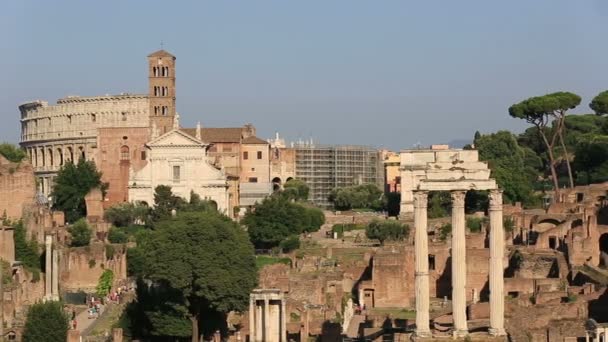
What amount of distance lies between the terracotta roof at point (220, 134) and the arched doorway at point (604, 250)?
169 ft

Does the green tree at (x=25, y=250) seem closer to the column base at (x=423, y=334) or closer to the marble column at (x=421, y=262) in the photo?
the marble column at (x=421, y=262)

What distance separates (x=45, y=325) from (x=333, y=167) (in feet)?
234

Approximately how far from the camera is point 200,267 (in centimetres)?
5734

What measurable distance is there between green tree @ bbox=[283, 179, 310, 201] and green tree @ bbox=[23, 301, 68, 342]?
50.6 meters

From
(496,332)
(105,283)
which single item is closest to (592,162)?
(105,283)

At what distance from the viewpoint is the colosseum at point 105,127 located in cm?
11044

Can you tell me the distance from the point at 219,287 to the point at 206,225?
3.50 meters

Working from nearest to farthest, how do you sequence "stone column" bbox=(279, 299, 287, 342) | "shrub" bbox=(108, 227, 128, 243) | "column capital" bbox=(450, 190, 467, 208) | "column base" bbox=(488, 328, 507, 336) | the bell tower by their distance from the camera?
1. "column base" bbox=(488, 328, 507, 336)
2. "column capital" bbox=(450, 190, 467, 208)
3. "stone column" bbox=(279, 299, 287, 342)
4. "shrub" bbox=(108, 227, 128, 243)
5. the bell tower

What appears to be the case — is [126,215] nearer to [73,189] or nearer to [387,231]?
[73,189]

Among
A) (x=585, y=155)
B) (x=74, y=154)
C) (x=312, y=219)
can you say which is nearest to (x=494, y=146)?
(x=585, y=155)

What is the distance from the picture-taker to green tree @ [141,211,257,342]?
56.8 metres

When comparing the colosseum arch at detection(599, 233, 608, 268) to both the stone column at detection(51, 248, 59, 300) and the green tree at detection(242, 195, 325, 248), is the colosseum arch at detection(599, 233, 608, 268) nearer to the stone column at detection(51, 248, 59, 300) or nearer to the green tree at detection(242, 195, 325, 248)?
the green tree at detection(242, 195, 325, 248)

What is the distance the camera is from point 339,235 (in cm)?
8350

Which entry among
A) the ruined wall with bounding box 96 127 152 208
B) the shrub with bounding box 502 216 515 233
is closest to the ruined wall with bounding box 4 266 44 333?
the shrub with bounding box 502 216 515 233
